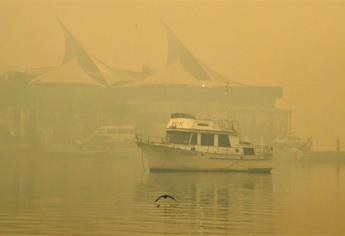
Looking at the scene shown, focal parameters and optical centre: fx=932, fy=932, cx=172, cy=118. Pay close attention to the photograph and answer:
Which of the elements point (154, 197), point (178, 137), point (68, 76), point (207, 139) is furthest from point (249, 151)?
point (68, 76)

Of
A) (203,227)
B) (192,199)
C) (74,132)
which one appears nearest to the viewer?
(203,227)

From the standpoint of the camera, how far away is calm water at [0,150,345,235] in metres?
6.57

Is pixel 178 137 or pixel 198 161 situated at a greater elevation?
pixel 178 137

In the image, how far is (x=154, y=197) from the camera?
7379 millimetres

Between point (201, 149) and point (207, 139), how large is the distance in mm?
114

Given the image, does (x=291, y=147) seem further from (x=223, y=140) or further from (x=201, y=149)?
(x=201, y=149)

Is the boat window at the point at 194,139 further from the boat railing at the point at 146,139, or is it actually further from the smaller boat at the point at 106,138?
the smaller boat at the point at 106,138

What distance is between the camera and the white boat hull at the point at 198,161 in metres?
8.18

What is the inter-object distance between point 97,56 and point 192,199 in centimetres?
146

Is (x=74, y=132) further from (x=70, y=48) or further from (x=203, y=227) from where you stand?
(x=203, y=227)

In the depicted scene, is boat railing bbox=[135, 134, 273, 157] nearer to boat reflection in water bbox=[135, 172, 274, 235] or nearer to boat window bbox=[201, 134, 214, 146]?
boat window bbox=[201, 134, 214, 146]

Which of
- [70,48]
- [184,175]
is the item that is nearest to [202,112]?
[184,175]

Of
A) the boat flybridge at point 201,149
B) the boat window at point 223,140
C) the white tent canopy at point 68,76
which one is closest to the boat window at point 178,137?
the boat flybridge at point 201,149

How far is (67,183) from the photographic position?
7.75 meters
